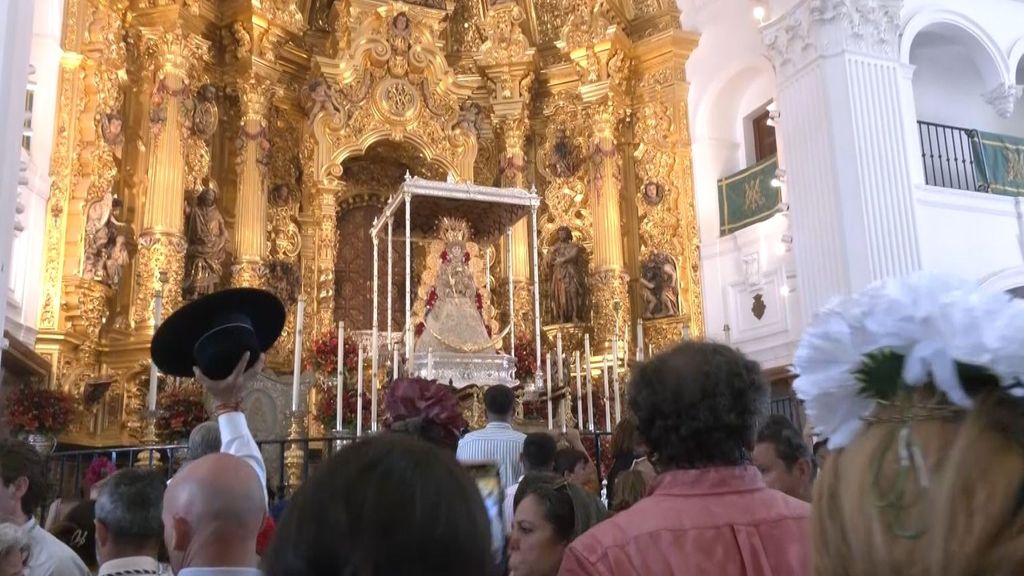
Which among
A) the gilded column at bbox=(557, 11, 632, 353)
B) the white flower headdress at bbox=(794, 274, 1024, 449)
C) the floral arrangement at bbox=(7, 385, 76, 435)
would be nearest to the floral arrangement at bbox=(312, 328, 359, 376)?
the floral arrangement at bbox=(7, 385, 76, 435)

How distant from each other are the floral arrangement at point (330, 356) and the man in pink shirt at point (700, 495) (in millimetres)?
10208

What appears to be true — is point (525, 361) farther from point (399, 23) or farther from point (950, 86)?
point (950, 86)

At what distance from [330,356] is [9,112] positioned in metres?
5.62

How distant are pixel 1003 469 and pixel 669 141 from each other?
13794 millimetres

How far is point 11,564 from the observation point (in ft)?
7.95

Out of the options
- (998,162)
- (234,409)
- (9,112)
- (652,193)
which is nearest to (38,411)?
(9,112)

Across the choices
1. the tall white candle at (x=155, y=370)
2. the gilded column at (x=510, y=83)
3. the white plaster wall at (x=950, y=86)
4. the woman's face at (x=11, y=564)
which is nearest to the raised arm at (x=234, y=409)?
the woman's face at (x=11, y=564)

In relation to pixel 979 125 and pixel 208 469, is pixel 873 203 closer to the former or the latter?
pixel 979 125

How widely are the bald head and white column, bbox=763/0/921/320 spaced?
9197mm

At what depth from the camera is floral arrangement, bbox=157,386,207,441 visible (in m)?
10.3

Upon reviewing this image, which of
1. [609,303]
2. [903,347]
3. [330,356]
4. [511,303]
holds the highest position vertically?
[609,303]

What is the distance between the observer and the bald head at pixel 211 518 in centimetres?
207

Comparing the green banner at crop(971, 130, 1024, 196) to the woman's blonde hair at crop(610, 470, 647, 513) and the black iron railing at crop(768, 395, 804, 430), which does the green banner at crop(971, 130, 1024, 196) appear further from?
the woman's blonde hair at crop(610, 470, 647, 513)

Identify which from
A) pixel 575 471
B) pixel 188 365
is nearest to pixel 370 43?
pixel 575 471
